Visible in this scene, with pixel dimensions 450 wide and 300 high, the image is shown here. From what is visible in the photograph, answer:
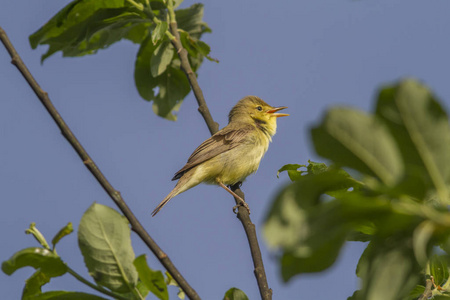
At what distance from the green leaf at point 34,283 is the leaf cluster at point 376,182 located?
1103mm

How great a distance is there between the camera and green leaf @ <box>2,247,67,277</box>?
1.74 metres

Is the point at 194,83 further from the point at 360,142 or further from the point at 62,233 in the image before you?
the point at 360,142

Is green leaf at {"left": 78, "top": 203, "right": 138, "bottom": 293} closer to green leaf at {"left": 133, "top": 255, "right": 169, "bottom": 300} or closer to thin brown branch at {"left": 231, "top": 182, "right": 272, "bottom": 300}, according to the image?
green leaf at {"left": 133, "top": 255, "right": 169, "bottom": 300}

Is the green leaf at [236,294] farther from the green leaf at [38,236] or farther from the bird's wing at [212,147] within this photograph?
the bird's wing at [212,147]

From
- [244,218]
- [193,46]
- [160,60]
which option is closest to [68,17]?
[160,60]

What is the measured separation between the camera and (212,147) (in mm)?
6645

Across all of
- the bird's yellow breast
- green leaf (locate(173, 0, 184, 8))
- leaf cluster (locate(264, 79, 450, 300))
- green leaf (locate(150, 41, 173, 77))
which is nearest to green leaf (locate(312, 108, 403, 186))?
leaf cluster (locate(264, 79, 450, 300))

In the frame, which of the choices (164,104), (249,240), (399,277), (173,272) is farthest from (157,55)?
(399,277)

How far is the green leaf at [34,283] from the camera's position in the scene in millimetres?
1872

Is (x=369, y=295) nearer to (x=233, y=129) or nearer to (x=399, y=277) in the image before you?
(x=399, y=277)

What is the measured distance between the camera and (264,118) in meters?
7.64

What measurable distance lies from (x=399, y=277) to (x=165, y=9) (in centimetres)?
364

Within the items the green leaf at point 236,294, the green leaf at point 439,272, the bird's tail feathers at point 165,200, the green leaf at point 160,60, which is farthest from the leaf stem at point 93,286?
the bird's tail feathers at point 165,200

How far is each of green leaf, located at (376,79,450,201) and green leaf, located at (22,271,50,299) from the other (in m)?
1.35
